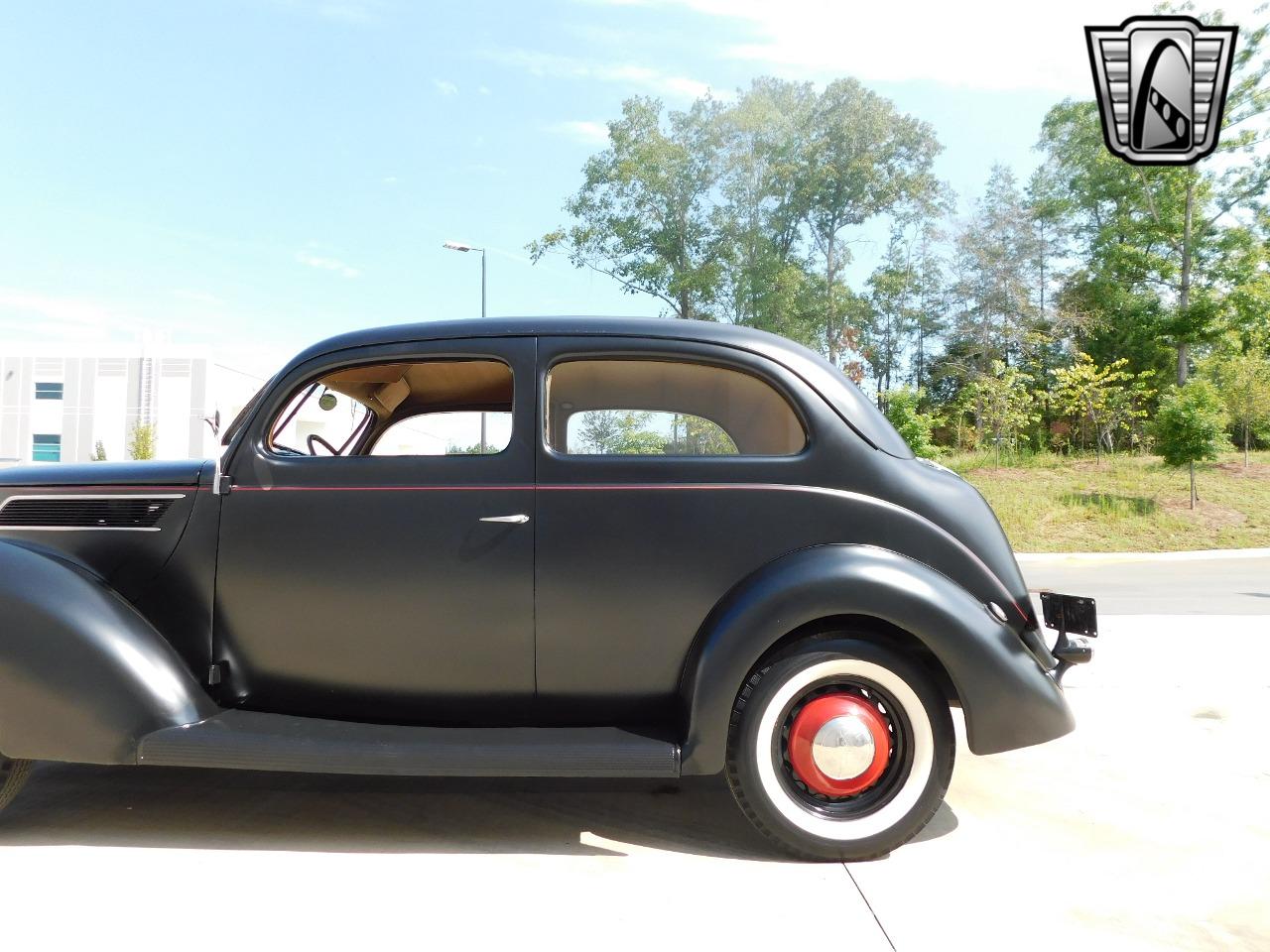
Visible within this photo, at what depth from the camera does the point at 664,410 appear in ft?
10.6

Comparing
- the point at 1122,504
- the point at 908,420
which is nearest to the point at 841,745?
the point at 908,420

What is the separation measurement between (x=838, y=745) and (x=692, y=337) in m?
1.42

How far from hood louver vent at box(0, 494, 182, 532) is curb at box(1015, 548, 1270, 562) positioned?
562 inches

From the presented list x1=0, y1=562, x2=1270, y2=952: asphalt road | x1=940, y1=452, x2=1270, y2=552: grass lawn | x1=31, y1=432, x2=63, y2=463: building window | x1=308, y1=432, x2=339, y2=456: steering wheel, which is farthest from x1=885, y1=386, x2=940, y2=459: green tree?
x1=31, y1=432, x2=63, y2=463: building window

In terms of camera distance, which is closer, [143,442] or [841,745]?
[841,745]

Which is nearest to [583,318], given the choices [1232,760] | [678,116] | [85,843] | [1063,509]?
[85,843]

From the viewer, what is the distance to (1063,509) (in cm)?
1775

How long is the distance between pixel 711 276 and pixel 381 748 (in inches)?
890

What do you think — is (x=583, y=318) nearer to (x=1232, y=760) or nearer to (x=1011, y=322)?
(x=1232, y=760)

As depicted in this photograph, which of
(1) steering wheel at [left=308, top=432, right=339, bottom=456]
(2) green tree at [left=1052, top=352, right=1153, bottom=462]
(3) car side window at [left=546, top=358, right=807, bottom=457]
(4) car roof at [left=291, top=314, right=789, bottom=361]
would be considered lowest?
Result: (1) steering wheel at [left=308, top=432, right=339, bottom=456]

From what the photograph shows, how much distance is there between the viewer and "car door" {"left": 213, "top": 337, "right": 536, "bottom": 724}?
2.81m

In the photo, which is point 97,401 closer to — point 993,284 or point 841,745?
point 993,284

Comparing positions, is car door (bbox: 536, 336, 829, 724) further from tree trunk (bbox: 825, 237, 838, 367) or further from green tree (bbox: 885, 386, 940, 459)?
tree trunk (bbox: 825, 237, 838, 367)

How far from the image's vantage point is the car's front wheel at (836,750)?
2.68 meters
